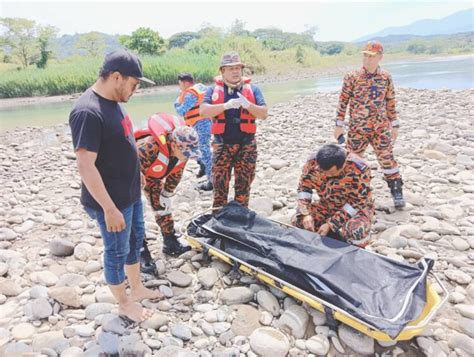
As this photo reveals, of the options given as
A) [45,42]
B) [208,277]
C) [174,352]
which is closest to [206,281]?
[208,277]

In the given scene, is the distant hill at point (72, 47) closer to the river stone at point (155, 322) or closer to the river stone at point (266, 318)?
the river stone at point (155, 322)

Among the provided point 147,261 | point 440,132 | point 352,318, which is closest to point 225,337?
point 352,318

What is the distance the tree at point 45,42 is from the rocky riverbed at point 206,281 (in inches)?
1169

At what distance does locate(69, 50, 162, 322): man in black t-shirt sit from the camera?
1.95 metres

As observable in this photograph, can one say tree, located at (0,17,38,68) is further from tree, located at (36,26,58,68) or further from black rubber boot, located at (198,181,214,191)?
black rubber boot, located at (198,181,214,191)

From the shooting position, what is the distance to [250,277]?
9.86 ft

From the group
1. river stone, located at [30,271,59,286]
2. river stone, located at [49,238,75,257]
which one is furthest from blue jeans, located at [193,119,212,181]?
river stone, located at [30,271,59,286]

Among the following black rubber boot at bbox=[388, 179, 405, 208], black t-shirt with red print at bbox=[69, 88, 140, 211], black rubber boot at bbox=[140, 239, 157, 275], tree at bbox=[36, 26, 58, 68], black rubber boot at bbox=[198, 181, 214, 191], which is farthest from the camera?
tree at bbox=[36, 26, 58, 68]

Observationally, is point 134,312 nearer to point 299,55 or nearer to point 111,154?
point 111,154

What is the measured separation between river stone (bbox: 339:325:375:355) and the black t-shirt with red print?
1.60m

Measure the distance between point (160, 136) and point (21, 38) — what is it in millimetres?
40207

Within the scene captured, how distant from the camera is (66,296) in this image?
278 centimetres

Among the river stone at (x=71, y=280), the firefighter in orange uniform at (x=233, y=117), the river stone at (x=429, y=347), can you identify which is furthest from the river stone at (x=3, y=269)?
the river stone at (x=429, y=347)

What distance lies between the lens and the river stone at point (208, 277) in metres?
2.96
